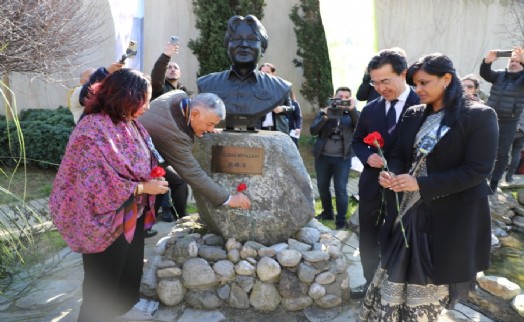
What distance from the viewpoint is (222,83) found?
3.56 meters

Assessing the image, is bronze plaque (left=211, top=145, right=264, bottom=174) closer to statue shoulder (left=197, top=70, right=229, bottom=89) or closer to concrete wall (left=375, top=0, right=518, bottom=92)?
statue shoulder (left=197, top=70, right=229, bottom=89)

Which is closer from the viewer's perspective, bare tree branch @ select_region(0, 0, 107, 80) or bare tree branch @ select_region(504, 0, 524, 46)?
bare tree branch @ select_region(0, 0, 107, 80)

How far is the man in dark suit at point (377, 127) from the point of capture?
267 cm

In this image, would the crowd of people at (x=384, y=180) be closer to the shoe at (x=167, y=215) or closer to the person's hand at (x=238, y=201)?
the person's hand at (x=238, y=201)

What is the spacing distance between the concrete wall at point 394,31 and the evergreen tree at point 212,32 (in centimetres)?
47

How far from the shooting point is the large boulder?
10.7 ft

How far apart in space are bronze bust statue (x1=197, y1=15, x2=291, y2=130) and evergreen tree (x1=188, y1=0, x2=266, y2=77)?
5.78 m

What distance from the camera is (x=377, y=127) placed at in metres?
2.88

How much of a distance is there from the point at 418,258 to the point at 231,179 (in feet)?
5.38

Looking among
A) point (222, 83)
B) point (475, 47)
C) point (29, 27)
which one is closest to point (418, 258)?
point (222, 83)

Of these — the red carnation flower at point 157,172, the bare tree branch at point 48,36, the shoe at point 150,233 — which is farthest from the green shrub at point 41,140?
the red carnation flower at point 157,172

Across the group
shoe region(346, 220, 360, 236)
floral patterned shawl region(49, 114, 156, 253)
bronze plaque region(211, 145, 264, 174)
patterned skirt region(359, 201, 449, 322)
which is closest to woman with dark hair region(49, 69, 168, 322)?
floral patterned shawl region(49, 114, 156, 253)

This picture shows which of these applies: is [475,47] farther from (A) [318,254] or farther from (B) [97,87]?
(B) [97,87]

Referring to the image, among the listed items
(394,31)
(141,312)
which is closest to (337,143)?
(141,312)
